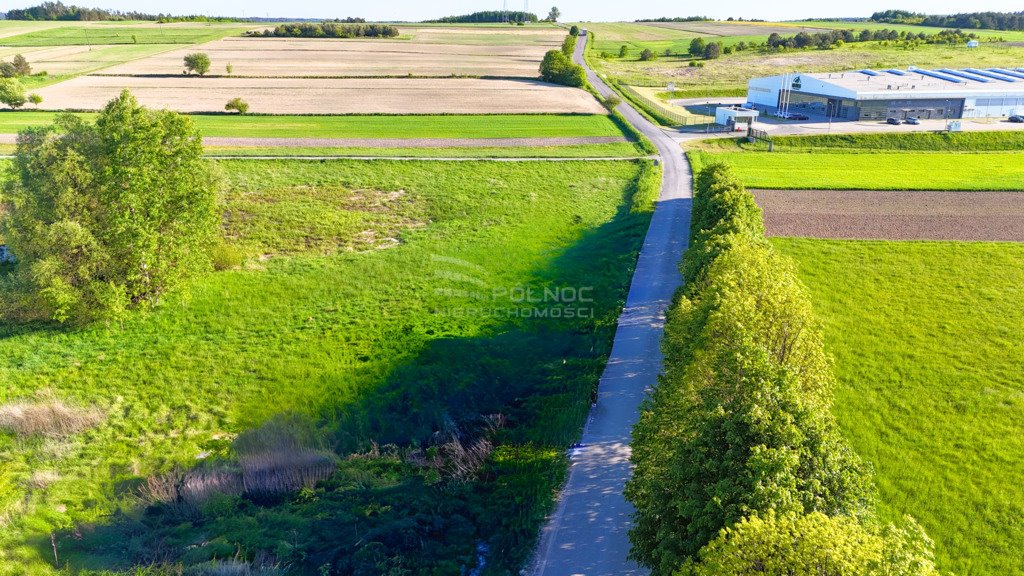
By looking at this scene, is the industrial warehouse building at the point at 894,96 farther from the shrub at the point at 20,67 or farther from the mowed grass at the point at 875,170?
the shrub at the point at 20,67

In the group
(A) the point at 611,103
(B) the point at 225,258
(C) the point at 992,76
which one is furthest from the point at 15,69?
(C) the point at 992,76

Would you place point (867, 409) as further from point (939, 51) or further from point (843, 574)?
point (939, 51)

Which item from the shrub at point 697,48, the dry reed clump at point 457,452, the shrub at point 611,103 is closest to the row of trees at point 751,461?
the dry reed clump at point 457,452

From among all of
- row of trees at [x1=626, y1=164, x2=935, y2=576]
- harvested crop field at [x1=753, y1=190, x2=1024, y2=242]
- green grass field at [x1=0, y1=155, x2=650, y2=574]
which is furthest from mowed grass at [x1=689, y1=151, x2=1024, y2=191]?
row of trees at [x1=626, y1=164, x2=935, y2=576]

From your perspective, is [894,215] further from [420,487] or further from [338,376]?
[420,487]

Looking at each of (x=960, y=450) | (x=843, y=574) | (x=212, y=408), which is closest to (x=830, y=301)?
(x=960, y=450)

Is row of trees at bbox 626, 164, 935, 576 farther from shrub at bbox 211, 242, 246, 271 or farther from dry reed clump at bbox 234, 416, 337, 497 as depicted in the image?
shrub at bbox 211, 242, 246, 271
